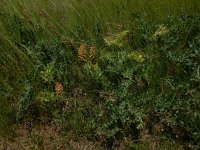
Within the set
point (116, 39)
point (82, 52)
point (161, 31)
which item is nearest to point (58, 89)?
point (82, 52)

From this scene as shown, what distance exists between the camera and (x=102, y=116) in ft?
11.7

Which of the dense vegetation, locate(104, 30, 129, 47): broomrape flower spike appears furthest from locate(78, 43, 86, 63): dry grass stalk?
locate(104, 30, 129, 47): broomrape flower spike

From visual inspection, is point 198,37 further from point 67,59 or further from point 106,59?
point 67,59

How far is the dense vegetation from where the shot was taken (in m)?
3.42

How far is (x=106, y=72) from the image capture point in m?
3.84

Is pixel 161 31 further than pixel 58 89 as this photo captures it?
Yes

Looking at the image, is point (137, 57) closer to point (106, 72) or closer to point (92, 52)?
point (106, 72)

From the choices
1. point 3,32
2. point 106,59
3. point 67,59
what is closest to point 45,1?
point 3,32

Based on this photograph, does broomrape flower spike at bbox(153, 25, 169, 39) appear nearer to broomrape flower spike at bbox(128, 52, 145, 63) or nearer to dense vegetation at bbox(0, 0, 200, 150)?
dense vegetation at bbox(0, 0, 200, 150)

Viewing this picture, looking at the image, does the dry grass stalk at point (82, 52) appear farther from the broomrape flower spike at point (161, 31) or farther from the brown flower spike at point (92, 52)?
the broomrape flower spike at point (161, 31)

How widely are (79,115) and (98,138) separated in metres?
0.25

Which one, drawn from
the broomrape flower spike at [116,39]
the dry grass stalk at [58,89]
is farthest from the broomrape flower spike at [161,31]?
the dry grass stalk at [58,89]

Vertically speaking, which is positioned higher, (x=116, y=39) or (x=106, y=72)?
(x=116, y=39)

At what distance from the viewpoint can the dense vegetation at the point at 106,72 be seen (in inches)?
135
